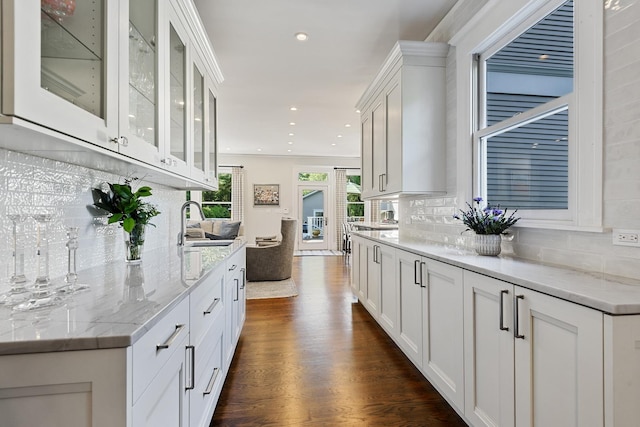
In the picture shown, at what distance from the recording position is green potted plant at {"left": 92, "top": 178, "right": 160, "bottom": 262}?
1623 mm

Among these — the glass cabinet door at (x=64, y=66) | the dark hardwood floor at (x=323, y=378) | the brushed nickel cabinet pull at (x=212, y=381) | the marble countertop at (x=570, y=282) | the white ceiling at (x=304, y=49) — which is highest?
the white ceiling at (x=304, y=49)

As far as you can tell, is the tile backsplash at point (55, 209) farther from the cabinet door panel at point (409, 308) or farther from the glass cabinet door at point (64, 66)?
the cabinet door panel at point (409, 308)

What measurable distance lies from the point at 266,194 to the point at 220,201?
4.22 feet

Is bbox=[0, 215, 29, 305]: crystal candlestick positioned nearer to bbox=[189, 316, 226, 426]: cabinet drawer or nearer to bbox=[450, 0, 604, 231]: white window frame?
bbox=[189, 316, 226, 426]: cabinet drawer

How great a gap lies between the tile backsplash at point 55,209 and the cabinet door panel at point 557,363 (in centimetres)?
180

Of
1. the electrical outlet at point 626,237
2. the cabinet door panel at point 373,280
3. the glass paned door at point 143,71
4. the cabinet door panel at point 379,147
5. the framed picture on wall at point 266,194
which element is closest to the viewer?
the electrical outlet at point 626,237

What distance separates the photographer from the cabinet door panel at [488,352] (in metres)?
1.31

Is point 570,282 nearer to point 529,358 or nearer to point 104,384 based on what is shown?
point 529,358

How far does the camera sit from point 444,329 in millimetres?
1824

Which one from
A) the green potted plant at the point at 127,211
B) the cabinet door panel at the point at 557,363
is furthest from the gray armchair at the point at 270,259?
the cabinet door panel at the point at 557,363

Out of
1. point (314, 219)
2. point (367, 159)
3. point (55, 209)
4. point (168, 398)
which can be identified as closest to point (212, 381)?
point (168, 398)

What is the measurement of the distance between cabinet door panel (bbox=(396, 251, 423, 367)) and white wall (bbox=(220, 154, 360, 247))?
6.84 meters

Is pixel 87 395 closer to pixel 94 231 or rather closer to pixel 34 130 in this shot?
pixel 34 130

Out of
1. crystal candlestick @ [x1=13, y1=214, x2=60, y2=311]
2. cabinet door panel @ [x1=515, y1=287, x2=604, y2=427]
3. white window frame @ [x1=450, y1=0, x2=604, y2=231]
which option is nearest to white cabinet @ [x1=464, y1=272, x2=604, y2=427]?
cabinet door panel @ [x1=515, y1=287, x2=604, y2=427]
